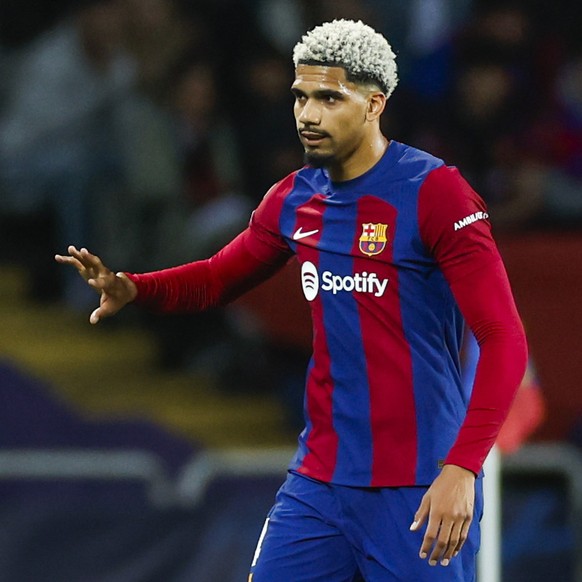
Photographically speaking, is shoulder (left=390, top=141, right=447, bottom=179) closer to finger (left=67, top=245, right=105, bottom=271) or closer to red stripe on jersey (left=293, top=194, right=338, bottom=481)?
red stripe on jersey (left=293, top=194, right=338, bottom=481)

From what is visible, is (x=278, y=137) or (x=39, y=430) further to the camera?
(x=278, y=137)

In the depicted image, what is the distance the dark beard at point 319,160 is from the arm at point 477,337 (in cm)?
22

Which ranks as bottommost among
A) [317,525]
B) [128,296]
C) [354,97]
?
[317,525]

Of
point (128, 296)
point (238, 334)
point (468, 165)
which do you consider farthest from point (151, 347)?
point (128, 296)

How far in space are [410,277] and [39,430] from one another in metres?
3.75

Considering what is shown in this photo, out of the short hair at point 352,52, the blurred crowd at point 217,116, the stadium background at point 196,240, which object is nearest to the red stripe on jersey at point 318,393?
the short hair at point 352,52

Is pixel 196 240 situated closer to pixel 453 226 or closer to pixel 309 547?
pixel 309 547

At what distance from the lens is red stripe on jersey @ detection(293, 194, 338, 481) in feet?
11.6

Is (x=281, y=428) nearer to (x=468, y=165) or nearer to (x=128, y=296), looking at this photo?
(x=468, y=165)

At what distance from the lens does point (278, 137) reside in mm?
7336

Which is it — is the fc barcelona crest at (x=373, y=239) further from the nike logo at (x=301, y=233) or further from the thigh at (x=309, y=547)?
the thigh at (x=309, y=547)

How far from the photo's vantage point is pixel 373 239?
135 inches

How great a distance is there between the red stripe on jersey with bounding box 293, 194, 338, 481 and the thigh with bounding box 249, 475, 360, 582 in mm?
51

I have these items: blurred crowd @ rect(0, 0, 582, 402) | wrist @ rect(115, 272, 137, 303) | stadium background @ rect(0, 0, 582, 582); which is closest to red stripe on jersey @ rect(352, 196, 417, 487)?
wrist @ rect(115, 272, 137, 303)
